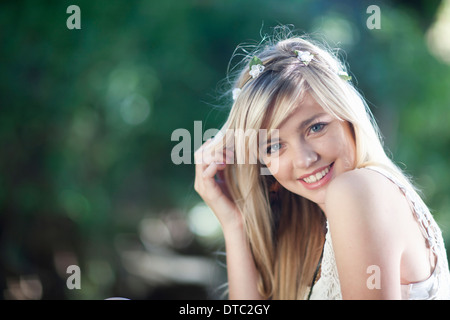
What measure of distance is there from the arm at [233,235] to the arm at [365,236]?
65 centimetres

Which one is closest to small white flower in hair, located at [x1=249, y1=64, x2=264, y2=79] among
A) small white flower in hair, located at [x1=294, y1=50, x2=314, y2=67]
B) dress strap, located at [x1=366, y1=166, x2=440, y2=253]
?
small white flower in hair, located at [x1=294, y1=50, x2=314, y2=67]

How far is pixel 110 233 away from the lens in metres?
4.12

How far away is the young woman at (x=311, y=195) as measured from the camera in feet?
3.95

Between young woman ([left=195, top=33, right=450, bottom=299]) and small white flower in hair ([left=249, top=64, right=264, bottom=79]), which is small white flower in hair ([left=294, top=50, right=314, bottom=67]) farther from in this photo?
small white flower in hair ([left=249, top=64, right=264, bottom=79])

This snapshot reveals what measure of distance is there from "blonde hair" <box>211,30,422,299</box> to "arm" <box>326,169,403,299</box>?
0.20 meters

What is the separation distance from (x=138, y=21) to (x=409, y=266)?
11.2 feet

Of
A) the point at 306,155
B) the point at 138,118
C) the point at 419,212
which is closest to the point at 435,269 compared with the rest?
the point at 419,212

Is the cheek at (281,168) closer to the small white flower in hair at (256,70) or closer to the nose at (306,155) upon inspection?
the nose at (306,155)

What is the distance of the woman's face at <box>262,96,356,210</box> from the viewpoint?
1416 mm

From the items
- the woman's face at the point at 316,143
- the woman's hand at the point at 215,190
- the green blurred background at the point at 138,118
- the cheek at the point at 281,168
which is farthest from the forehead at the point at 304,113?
the green blurred background at the point at 138,118

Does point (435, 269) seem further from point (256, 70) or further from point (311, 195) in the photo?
point (256, 70)
